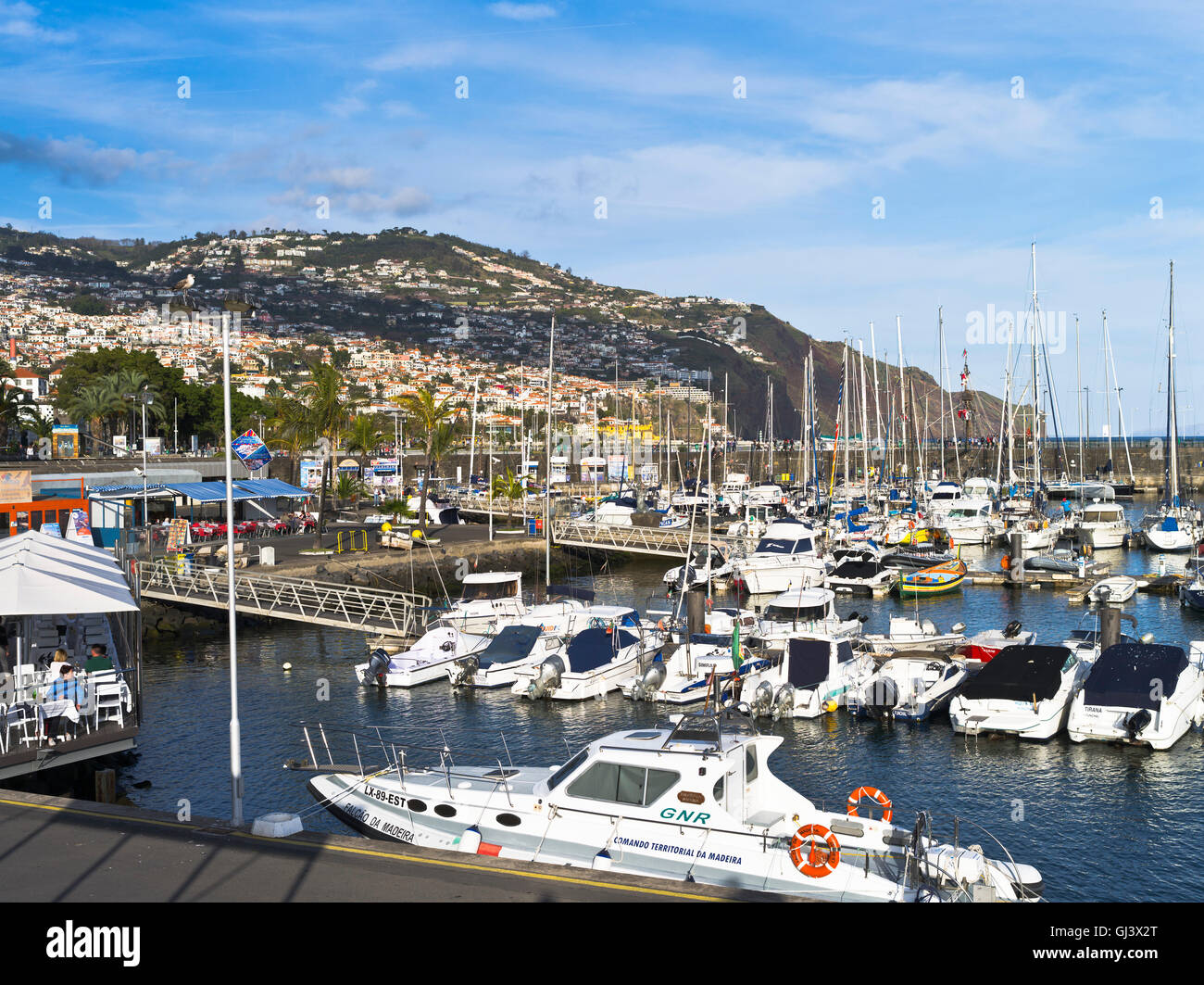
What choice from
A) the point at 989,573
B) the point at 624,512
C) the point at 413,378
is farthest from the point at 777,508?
the point at 413,378

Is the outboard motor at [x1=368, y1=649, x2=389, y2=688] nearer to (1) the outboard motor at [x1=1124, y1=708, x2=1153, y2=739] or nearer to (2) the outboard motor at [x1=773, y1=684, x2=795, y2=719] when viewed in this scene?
(2) the outboard motor at [x1=773, y1=684, x2=795, y2=719]

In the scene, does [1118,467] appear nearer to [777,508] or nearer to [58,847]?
[777,508]

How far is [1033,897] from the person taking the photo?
42.1ft

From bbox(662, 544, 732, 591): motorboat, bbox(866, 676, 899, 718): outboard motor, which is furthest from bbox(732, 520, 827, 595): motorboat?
bbox(866, 676, 899, 718): outboard motor

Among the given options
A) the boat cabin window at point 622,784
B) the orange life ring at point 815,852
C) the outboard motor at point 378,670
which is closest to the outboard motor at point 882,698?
the boat cabin window at point 622,784

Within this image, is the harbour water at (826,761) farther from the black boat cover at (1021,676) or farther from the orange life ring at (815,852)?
the orange life ring at (815,852)

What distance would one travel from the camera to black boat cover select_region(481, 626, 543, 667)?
28.5 metres

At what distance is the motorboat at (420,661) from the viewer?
2809 cm

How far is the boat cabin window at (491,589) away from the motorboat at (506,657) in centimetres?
498

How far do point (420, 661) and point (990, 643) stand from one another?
16.0 metres

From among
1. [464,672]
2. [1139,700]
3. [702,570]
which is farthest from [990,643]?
[702,570]

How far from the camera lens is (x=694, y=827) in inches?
523

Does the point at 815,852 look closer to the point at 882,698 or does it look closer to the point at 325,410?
the point at 882,698

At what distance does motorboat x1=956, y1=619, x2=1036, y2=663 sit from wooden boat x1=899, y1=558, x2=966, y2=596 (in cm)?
1337
